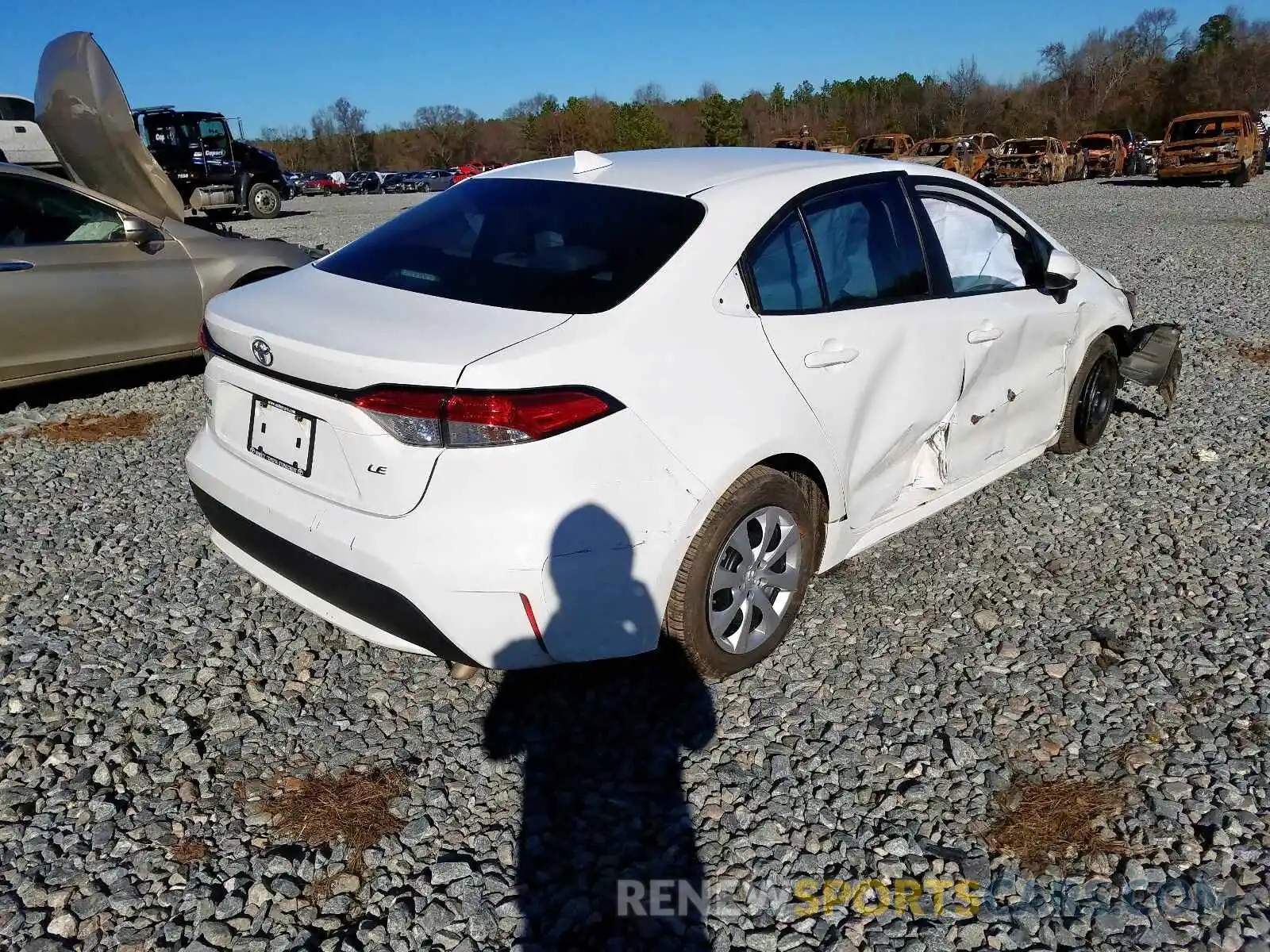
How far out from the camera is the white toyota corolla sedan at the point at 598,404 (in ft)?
7.68

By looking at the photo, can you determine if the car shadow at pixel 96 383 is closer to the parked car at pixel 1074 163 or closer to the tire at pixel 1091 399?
the tire at pixel 1091 399

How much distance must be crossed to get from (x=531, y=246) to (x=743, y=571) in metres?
1.24

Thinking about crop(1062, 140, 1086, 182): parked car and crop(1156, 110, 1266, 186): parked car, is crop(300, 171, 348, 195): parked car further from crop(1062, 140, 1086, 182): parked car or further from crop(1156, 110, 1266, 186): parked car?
crop(1156, 110, 1266, 186): parked car

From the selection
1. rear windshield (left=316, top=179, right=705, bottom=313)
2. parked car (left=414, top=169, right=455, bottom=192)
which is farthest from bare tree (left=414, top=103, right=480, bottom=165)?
rear windshield (left=316, top=179, right=705, bottom=313)

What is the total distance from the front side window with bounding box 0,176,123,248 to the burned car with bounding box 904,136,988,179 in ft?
88.3

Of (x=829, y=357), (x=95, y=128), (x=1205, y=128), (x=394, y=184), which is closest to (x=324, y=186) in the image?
(x=394, y=184)

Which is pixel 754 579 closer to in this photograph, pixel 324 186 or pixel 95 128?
pixel 95 128

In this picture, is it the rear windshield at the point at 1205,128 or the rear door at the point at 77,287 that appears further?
the rear windshield at the point at 1205,128

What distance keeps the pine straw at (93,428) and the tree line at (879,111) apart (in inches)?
1647

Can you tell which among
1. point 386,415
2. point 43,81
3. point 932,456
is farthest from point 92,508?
→ point 43,81

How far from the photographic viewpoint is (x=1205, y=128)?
26.0 meters

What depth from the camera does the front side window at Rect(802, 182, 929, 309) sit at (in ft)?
10.4

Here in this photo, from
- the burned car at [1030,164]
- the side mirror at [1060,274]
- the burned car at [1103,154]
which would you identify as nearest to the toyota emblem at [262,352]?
the side mirror at [1060,274]

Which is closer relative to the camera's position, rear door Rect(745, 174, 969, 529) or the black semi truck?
rear door Rect(745, 174, 969, 529)
